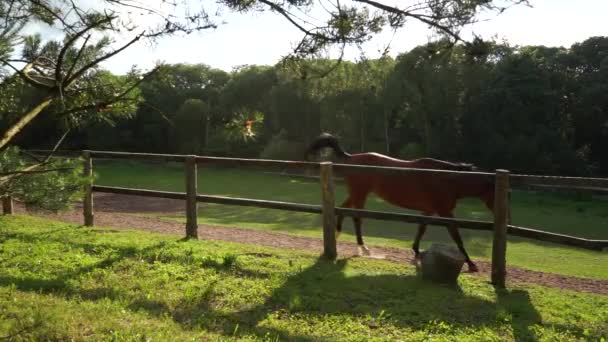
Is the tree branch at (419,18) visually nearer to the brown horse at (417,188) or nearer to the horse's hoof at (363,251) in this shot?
the brown horse at (417,188)

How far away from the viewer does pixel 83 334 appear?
3.39 meters

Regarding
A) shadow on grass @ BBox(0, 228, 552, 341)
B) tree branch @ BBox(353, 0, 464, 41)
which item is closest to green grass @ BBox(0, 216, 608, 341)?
shadow on grass @ BBox(0, 228, 552, 341)

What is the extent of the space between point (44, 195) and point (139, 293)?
1139mm

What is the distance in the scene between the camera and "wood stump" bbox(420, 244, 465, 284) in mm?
4867

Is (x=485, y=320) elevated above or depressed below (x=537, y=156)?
below

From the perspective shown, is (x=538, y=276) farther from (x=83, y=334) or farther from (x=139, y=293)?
(x=83, y=334)

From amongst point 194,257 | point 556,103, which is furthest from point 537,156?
point 194,257

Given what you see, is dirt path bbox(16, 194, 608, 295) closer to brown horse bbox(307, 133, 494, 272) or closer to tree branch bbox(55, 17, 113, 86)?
brown horse bbox(307, 133, 494, 272)

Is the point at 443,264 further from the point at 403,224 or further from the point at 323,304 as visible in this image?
the point at 403,224

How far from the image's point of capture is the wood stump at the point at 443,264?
4867 mm

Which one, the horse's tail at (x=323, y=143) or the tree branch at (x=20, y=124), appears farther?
the horse's tail at (x=323, y=143)

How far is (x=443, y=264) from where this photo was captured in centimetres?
488

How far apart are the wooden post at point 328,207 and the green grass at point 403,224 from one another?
2.47 m

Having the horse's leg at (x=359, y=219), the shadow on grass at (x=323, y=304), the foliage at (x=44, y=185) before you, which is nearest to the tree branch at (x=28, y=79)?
the foliage at (x=44, y=185)
